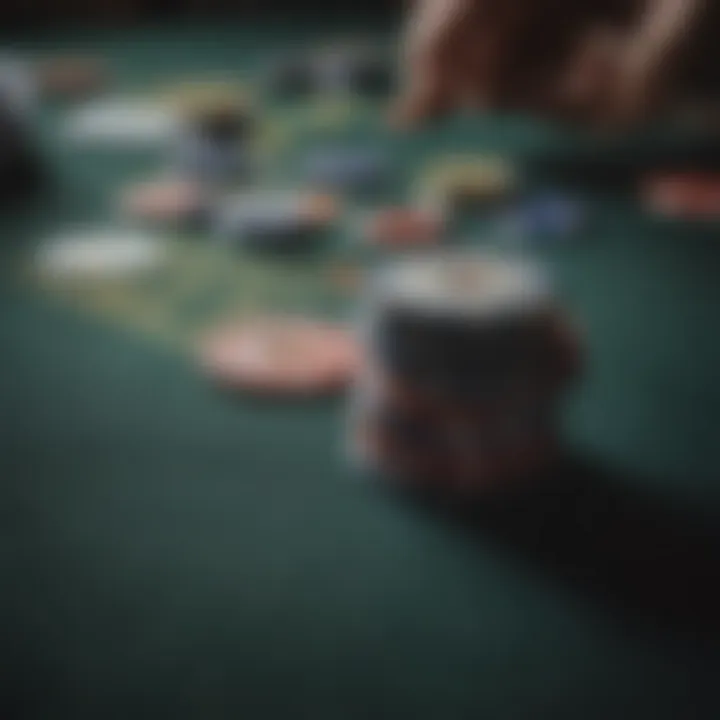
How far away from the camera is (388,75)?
247cm

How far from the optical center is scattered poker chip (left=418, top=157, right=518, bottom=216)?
1.74m

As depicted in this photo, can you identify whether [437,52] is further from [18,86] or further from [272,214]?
[18,86]

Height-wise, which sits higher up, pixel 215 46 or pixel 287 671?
pixel 215 46

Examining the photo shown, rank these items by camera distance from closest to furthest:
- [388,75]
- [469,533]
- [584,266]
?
[469,533], [584,266], [388,75]

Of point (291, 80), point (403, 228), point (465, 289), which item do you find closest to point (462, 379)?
point (465, 289)

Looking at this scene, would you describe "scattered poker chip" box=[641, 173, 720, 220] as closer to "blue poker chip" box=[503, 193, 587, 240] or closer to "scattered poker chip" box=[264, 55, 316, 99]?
"blue poker chip" box=[503, 193, 587, 240]

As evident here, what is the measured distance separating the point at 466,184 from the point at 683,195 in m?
0.28

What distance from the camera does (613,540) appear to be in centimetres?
99

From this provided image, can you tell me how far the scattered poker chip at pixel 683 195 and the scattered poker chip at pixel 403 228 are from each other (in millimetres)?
290

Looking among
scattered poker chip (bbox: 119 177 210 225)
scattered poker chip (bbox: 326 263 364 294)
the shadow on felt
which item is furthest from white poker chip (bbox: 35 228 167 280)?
the shadow on felt

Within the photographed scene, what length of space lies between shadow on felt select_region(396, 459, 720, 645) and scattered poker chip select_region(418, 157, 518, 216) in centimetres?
71

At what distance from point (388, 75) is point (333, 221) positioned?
0.84 meters

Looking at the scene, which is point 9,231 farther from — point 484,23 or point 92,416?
point 484,23

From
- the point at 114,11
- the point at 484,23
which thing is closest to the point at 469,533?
the point at 484,23
